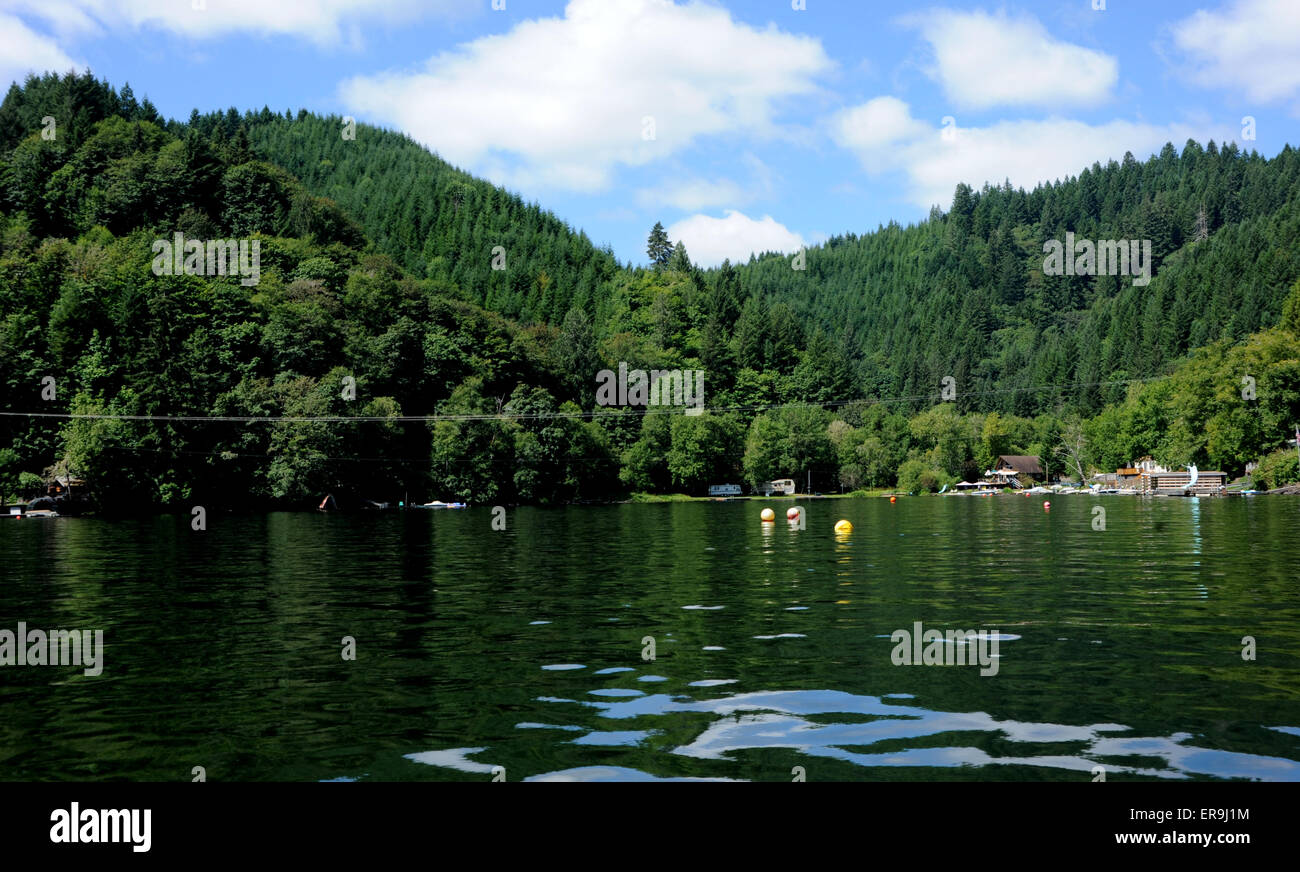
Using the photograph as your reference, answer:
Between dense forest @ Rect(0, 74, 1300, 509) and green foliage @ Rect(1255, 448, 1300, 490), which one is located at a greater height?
dense forest @ Rect(0, 74, 1300, 509)

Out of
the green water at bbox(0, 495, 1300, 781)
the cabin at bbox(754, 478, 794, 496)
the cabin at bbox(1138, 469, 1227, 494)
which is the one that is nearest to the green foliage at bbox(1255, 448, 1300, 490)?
the cabin at bbox(1138, 469, 1227, 494)

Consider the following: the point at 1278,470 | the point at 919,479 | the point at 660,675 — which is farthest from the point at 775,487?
the point at 660,675

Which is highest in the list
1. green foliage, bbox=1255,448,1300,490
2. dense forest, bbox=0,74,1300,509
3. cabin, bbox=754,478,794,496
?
dense forest, bbox=0,74,1300,509

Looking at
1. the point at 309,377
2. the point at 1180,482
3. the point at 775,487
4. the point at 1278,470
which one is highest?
the point at 309,377

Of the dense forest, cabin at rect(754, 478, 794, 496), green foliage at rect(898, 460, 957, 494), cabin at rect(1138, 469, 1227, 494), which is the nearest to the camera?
the dense forest

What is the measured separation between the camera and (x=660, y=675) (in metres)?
15.9

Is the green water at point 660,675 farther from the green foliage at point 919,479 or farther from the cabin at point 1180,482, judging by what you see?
the green foliage at point 919,479

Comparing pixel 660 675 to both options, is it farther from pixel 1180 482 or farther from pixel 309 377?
pixel 1180 482

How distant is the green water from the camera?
11148 millimetres

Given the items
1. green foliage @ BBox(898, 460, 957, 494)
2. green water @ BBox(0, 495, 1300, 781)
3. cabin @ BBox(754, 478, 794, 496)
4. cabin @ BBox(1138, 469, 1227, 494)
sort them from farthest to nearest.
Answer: green foliage @ BBox(898, 460, 957, 494) → cabin @ BBox(754, 478, 794, 496) → cabin @ BBox(1138, 469, 1227, 494) → green water @ BBox(0, 495, 1300, 781)

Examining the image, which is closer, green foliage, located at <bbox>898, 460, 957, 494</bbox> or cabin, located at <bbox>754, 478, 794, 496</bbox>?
cabin, located at <bbox>754, 478, 794, 496</bbox>

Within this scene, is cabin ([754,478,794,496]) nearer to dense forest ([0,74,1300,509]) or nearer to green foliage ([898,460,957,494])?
dense forest ([0,74,1300,509])

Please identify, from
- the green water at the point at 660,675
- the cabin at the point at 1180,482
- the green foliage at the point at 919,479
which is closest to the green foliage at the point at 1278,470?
the cabin at the point at 1180,482
